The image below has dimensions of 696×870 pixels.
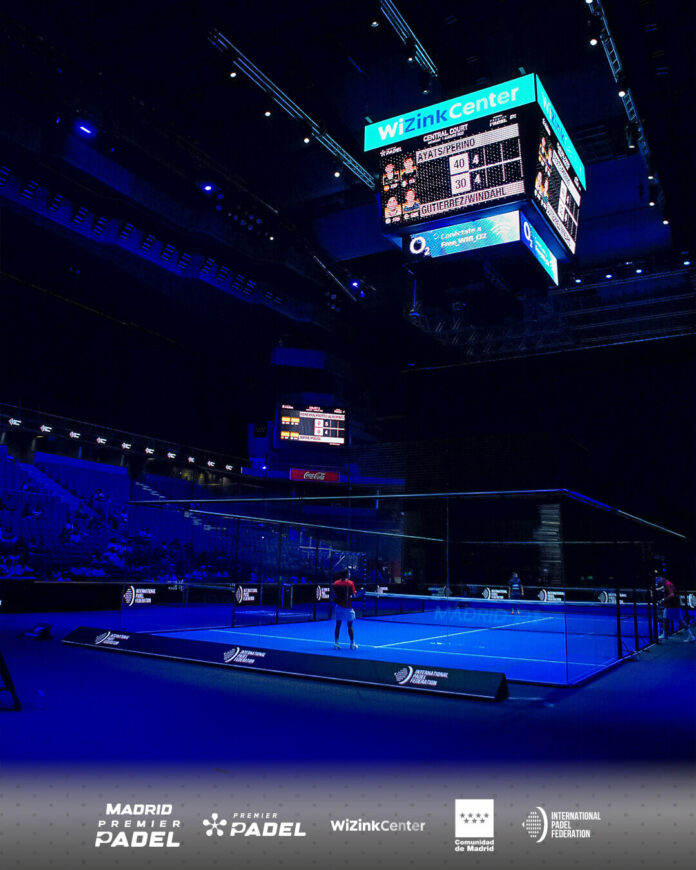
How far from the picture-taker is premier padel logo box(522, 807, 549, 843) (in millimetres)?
3246

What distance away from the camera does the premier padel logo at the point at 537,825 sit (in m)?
3.25

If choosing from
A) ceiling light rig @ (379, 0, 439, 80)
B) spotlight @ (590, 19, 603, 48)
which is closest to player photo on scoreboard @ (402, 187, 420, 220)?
ceiling light rig @ (379, 0, 439, 80)

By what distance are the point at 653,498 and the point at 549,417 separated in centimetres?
521

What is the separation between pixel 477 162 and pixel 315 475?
62.8 feet

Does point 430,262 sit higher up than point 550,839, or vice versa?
point 430,262

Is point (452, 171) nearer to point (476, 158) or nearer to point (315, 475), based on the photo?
point (476, 158)

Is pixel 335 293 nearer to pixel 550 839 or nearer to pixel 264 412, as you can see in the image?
pixel 264 412

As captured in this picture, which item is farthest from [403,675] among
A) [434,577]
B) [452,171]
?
[434,577]

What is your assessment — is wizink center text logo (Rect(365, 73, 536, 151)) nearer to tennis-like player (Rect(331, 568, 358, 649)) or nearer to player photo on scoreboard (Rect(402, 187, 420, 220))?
player photo on scoreboard (Rect(402, 187, 420, 220))

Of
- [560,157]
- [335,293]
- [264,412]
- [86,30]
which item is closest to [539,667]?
[560,157]

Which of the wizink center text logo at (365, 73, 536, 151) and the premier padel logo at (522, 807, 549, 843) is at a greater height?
the wizink center text logo at (365, 73, 536, 151)

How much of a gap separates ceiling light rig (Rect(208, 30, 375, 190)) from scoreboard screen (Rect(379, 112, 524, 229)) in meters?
3.72

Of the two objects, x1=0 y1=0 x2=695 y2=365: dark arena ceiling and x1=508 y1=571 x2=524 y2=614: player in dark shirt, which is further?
x1=508 y1=571 x2=524 y2=614: player in dark shirt

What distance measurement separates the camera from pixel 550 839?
10.6 feet
